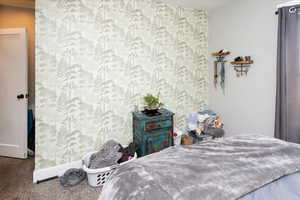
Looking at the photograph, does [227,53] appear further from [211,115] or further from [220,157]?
[220,157]

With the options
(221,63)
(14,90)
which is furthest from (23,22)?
(221,63)

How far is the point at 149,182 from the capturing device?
0.87 m

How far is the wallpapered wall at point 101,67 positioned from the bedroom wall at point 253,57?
57 cm

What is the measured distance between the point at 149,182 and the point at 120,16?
2337 millimetres

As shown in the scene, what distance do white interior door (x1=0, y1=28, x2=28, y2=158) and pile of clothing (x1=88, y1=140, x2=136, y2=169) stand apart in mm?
1480

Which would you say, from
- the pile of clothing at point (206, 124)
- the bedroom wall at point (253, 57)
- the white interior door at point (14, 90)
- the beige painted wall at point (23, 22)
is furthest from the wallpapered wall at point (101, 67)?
the beige painted wall at point (23, 22)

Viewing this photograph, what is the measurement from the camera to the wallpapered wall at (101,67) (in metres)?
2.10

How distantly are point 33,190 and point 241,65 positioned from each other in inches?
132

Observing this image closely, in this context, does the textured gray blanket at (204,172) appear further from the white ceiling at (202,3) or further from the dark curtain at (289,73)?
the white ceiling at (202,3)

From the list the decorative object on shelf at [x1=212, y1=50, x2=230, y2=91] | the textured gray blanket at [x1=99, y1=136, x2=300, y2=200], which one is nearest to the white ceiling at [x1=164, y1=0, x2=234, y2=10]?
the decorative object on shelf at [x1=212, y1=50, x2=230, y2=91]

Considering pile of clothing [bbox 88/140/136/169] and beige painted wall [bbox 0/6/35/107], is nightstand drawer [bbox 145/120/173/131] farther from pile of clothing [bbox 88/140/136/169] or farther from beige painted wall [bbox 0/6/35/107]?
beige painted wall [bbox 0/6/35/107]

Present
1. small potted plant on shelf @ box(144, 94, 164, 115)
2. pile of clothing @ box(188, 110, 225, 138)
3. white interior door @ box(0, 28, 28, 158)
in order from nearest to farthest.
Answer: small potted plant on shelf @ box(144, 94, 164, 115) < white interior door @ box(0, 28, 28, 158) < pile of clothing @ box(188, 110, 225, 138)

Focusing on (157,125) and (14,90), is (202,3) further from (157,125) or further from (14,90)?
(14,90)

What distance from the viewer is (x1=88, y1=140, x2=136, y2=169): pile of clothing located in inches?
80.2
